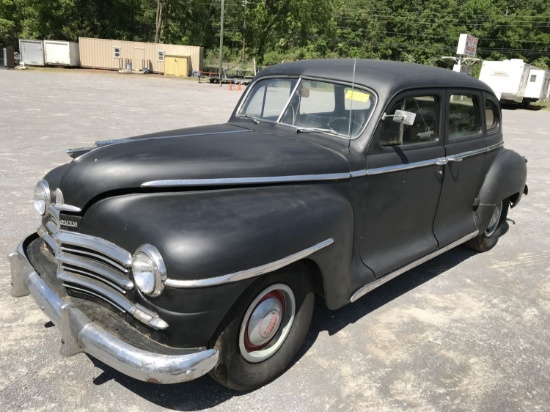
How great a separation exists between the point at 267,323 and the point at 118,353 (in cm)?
84

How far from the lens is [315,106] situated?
3641 mm

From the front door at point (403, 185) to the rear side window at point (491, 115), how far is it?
3.40 ft

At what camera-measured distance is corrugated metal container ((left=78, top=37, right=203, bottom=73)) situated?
122 feet

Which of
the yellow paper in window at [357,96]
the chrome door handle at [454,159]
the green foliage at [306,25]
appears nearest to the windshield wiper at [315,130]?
the yellow paper in window at [357,96]

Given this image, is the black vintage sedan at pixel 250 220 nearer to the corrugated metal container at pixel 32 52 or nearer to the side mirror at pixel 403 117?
the side mirror at pixel 403 117

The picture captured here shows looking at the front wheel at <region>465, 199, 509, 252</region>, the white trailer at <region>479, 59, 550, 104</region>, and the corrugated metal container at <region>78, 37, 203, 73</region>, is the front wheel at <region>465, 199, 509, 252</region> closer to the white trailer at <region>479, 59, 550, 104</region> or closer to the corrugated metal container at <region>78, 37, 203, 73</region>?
the white trailer at <region>479, 59, 550, 104</region>

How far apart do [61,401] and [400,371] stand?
2.04 metres

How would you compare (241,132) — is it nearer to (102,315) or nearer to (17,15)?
(102,315)

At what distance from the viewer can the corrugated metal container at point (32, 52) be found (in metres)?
34.0

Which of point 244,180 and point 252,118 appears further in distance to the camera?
point 252,118

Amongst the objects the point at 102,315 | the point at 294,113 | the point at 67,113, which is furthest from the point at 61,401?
the point at 67,113

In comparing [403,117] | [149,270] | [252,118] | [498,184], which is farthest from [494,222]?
[149,270]

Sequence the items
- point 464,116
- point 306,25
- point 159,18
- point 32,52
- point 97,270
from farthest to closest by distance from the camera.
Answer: point 306,25 < point 159,18 < point 32,52 < point 464,116 < point 97,270

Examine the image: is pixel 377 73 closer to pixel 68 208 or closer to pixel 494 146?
pixel 494 146
